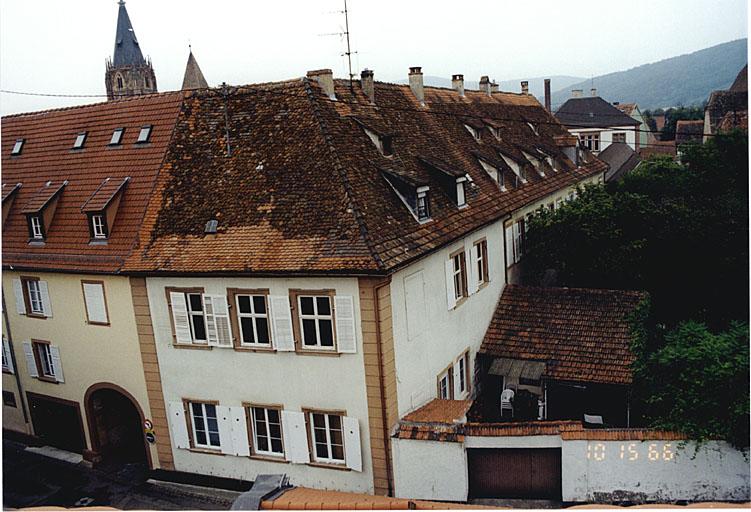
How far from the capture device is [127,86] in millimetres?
66688

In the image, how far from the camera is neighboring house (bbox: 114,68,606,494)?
13664mm

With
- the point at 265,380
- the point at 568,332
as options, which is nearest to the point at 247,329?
the point at 265,380

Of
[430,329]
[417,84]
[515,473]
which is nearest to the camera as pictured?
[515,473]

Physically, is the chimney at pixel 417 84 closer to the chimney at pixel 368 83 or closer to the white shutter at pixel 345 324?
the chimney at pixel 368 83

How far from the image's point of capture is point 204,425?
1553 centimetres

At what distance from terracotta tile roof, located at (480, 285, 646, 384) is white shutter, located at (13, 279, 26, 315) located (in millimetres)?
12991

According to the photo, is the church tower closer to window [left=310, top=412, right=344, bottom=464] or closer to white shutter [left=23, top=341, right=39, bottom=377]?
white shutter [left=23, top=341, right=39, bottom=377]

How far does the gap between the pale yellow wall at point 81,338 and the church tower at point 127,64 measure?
53.7m

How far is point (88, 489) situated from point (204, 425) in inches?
145

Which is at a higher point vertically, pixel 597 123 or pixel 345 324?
pixel 597 123

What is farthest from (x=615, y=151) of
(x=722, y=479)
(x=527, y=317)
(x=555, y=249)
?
(x=722, y=479)

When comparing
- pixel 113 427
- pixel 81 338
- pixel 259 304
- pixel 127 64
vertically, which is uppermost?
pixel 127 64

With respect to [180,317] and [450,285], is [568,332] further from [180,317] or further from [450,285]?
[180,317]

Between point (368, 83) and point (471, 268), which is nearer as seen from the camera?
point (471, 268)
